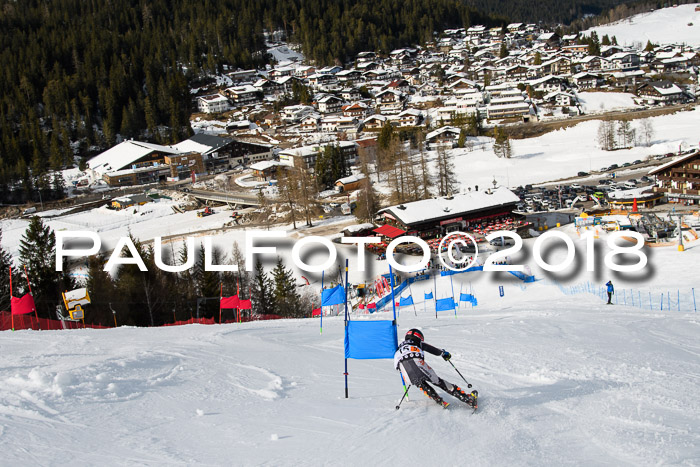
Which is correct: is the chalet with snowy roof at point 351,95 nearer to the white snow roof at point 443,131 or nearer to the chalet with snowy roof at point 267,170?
the white snow roof at point 443,131

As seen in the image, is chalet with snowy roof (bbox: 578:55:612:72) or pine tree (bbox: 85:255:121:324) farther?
chalet with snowy roof (bbox: 578:55:612:72)

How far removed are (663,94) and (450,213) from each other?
43.6 meters

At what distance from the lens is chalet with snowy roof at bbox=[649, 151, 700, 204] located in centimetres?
3083

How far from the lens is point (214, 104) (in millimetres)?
77562

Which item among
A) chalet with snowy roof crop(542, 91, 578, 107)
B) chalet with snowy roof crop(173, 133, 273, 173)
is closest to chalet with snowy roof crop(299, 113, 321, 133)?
chalet with snowy roof crop(173, 133, 273, 173)

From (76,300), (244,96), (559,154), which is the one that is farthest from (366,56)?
(76,300)

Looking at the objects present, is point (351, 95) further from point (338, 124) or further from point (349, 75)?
point (338, 124)

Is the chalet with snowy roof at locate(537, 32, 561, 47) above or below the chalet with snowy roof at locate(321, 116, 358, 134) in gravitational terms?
above

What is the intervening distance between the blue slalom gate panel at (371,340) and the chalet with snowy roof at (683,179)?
30.4m

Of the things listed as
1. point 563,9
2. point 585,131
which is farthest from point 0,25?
point 563,9

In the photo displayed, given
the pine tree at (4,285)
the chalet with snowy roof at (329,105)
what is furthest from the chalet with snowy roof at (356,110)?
the pine tree at (4,285)

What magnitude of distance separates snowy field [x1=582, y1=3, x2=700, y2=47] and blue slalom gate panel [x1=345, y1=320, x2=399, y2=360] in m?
106

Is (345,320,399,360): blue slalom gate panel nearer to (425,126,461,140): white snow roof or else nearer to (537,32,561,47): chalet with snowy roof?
(425,126,461,140): white snow roof

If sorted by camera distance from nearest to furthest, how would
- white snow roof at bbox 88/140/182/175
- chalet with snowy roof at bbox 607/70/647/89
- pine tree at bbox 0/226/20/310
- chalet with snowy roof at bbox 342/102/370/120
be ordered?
pine tree at bbox 0/226/20/310 → white snow roof at bbox 88/140/182/175 → chalet with snowy roof at bbox 607/70/647/89 → chalet with snowy roof at bbox 342/102/370/120
